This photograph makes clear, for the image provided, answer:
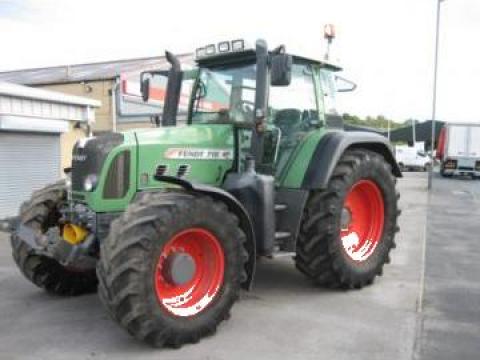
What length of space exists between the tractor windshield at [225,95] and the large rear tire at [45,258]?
5.45 feet

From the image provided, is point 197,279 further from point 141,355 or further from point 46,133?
point 46,133

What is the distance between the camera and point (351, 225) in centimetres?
677

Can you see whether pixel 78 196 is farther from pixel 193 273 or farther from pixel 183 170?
pixel 193 273

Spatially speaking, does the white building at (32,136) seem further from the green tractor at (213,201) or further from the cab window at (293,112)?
the cab window at (293,112)

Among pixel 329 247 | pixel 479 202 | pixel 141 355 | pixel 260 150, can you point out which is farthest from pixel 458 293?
pixel 479 202

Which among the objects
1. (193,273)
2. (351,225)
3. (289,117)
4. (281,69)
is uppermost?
(281,69)

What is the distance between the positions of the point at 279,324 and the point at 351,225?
1.97m

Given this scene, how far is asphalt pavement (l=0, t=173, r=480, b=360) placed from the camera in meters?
4.57

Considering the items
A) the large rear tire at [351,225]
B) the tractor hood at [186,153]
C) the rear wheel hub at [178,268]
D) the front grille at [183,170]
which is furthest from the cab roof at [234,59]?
the rear wheel hub at [178,268]

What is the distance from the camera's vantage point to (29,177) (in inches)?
511

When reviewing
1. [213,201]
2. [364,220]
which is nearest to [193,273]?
[213,201]

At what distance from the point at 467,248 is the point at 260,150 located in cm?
477

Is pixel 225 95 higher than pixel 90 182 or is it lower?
higher

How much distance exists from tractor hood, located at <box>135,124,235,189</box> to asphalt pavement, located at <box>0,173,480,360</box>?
132 cm
